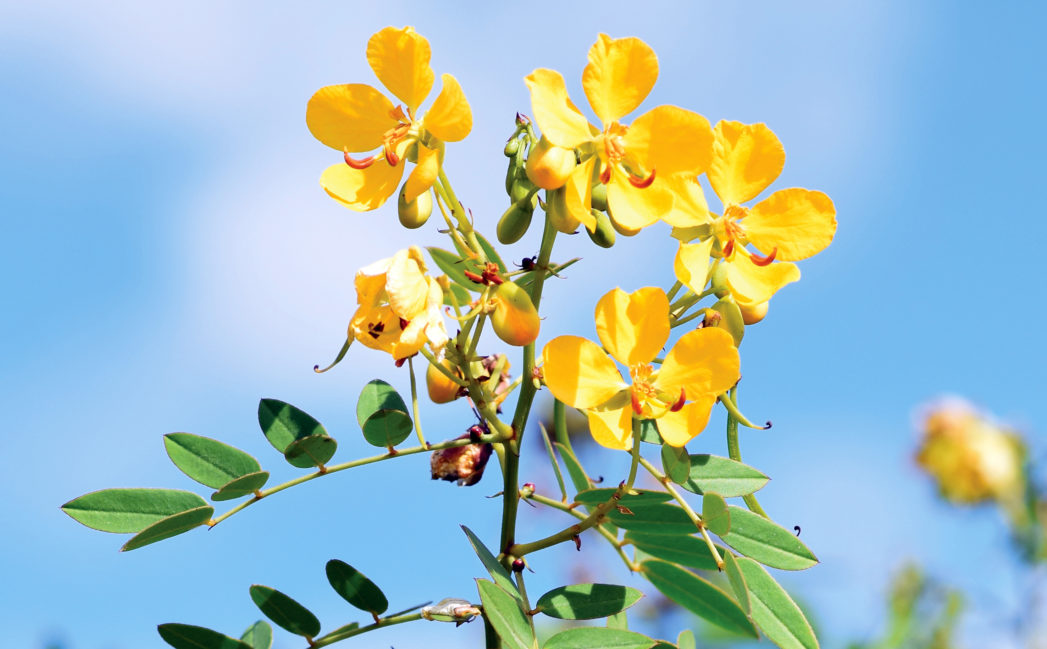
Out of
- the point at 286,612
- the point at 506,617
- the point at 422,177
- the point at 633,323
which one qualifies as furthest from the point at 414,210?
the point at 286,612

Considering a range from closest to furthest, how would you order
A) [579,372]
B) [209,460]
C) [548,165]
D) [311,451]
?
[548,165] < [579,372] < [311,451] < [209,460]

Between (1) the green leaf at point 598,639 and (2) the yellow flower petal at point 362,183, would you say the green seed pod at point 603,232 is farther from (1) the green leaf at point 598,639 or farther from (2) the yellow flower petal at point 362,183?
(1) the green leaf at point 598,639

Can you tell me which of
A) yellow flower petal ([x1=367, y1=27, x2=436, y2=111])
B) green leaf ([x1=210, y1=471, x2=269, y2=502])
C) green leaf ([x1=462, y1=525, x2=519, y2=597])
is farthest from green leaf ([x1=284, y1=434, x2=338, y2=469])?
yellow flower petal ([x1=367, y1=27, x2=436, y2=111])

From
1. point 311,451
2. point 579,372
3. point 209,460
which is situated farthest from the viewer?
point 209,460

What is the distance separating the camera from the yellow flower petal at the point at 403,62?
148 cm

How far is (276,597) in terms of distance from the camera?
1609 mm

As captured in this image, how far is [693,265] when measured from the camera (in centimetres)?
145

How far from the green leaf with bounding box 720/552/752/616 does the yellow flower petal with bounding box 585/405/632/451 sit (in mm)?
240

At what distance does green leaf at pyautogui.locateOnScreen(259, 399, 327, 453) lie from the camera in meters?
1.63

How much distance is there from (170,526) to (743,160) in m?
1.15

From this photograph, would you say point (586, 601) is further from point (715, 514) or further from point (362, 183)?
point (362, 183)

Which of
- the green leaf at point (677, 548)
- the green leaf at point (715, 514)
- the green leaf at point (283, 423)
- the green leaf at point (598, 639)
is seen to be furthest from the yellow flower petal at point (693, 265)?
the green leaf at point (283, 423)

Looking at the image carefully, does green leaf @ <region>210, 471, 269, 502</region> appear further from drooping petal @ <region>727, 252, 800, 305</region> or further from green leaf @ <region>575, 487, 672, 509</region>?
drooping petal @ <region>727, 252, 800, 305</region>

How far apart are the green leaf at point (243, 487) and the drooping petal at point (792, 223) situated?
36.8 inches
